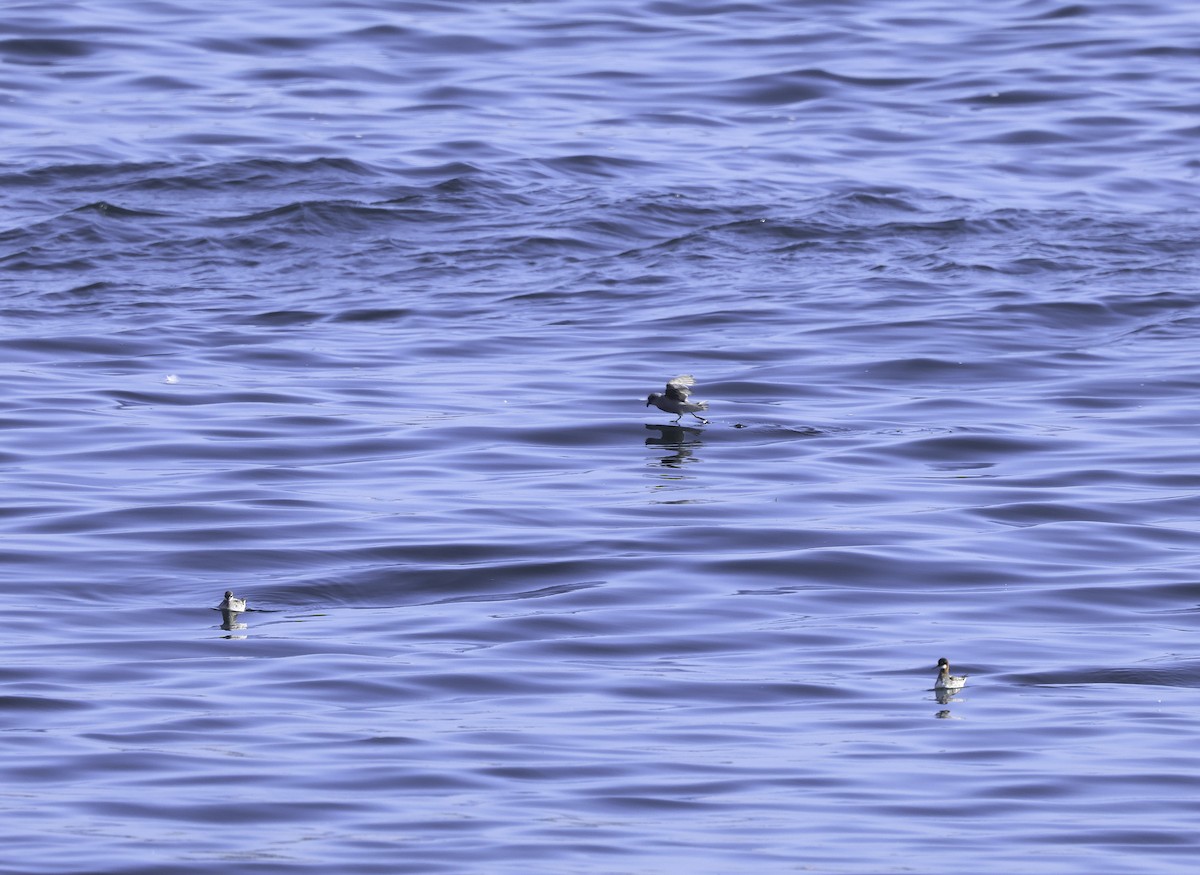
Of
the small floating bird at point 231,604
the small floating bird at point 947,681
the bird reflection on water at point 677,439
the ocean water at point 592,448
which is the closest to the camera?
the ocean water at point 592,448

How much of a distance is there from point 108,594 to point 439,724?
3320 millimetres

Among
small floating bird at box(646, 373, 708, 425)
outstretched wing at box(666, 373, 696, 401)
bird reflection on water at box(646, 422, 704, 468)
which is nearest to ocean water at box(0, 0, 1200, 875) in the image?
bird reflection on water at box(646, 422, 704, 468)

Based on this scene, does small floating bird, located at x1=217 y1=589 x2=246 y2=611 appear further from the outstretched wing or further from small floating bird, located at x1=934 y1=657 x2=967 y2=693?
the outstretched wing

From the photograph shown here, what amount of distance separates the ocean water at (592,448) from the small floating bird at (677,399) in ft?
1.34

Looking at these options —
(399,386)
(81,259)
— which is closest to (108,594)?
(399,386)

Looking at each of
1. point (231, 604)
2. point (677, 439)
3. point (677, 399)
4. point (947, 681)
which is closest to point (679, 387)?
point (677, 399)

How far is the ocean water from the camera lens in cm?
999

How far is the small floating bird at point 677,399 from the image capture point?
55.8 feet

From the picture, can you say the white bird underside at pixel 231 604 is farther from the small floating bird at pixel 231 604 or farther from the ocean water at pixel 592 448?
the ocean water at pixel 592 448

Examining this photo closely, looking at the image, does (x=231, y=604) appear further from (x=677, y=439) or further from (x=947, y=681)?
(x=677, y=439)

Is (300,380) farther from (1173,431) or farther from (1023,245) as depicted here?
(1023,245)

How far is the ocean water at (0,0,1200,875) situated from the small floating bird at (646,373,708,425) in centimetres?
41

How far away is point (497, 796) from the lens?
32.4ft

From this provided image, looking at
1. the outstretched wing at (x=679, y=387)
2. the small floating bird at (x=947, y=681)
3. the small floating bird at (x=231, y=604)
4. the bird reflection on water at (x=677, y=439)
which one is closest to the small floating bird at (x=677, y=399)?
the outstretched wing at (x=679, y=387)
